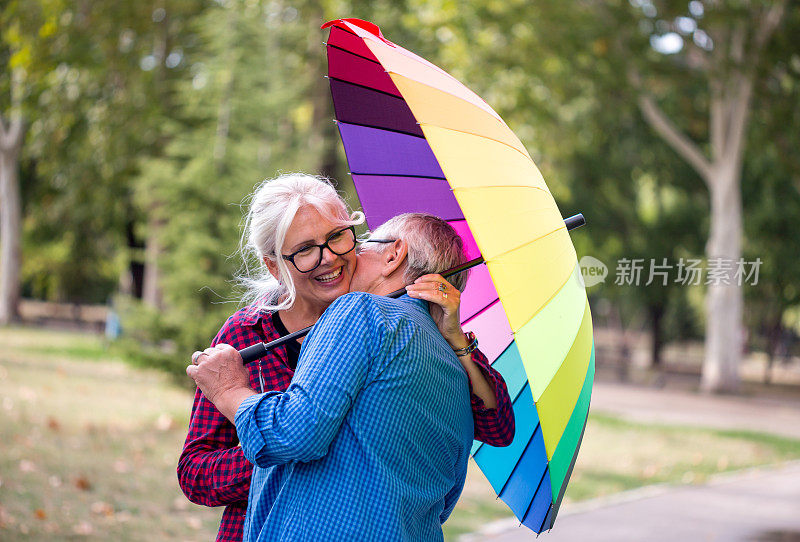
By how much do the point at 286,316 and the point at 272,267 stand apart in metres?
0.17

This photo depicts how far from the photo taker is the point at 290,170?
37.2 feet

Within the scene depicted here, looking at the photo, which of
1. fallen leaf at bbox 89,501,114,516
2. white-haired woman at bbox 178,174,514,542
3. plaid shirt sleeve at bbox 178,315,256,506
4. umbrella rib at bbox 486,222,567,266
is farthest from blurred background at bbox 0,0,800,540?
plaid shirt sleeve at bbox 178,315,256,506

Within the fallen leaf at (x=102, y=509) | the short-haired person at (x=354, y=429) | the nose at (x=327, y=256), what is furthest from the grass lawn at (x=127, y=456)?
the short-haired person at (x=354, y=429)

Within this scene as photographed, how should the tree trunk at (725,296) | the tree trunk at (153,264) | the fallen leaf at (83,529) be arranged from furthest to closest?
the tree trunk at (725,296)
the tree trunk at (153,264)
the fallen leaf at (83,529)

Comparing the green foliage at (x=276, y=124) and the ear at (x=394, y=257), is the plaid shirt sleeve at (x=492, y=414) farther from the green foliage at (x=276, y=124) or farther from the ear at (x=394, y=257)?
the green foliage at (x=276, y=124)

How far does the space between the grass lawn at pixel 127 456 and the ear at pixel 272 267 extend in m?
4.12

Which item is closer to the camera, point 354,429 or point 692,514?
point 354,429

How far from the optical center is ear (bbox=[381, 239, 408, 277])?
8.93 ft

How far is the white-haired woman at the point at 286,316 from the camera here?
107 inches

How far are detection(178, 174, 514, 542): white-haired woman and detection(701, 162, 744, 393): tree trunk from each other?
21183mm

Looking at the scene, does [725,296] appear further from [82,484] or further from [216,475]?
[216,475]

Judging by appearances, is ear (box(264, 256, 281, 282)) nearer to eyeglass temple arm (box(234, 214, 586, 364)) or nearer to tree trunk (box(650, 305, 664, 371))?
eyeglass temple arm (box(234, 214, 586, 364))

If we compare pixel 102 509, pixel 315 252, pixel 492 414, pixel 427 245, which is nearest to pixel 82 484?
pixel 102 509

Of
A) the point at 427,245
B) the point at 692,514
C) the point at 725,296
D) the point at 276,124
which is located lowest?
the point at 692,514
